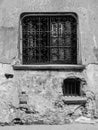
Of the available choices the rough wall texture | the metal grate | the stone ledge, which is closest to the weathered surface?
the rough wall texture

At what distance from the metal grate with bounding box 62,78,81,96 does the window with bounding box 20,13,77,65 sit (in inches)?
20.8

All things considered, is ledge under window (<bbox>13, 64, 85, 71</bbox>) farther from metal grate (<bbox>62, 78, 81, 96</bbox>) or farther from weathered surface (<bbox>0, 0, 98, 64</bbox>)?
metal grate (<bbox>62, 78, 81, 96</bbox>)

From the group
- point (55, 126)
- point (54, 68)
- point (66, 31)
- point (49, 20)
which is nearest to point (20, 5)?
point (49, 20)

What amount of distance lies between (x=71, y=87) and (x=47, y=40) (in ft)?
4.56

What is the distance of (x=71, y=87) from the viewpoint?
288 inches

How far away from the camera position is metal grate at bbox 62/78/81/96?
23.9ft

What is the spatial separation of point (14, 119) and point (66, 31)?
8.73 ft

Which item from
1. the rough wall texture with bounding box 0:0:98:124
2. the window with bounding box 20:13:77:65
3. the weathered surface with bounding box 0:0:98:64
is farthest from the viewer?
the window with bounding box 20:13:77:65


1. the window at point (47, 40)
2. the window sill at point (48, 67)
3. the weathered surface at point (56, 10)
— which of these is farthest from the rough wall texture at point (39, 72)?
the window at point (47, 40)

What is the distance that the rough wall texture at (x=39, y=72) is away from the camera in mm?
7031

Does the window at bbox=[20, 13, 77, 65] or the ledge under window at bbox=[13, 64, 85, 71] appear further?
the window at bbox=[20, 13, 77, 65]

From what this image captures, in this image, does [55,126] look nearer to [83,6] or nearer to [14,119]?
[14,119]

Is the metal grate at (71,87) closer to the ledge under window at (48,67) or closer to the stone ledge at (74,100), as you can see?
the stone ledge at (74,100)

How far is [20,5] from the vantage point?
7.22 metres
